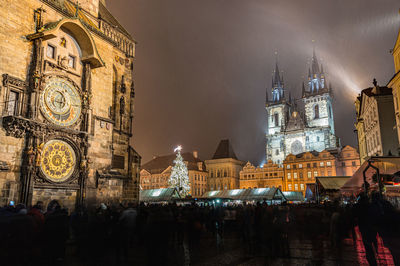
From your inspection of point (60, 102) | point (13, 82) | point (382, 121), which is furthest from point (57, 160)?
point (382, 121)

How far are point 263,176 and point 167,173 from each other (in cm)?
2653

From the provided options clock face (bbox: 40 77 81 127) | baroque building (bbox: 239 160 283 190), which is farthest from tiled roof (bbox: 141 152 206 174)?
clock face (bbox: 40 77 81 127)

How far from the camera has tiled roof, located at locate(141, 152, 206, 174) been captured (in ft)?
281

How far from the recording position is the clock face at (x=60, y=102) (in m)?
15.7

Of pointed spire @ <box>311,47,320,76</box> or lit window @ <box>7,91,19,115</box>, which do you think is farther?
pointed spire @ <box>311,47,320,76</box>

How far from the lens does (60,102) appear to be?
16.5 m

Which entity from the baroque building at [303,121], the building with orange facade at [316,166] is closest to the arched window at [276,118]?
the baroque building at [303,121]

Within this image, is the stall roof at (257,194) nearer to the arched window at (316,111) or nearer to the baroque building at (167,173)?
the baroque building at (167,173)

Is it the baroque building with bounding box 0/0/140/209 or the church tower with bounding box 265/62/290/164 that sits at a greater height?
the church tower with bounding box 265/62/290/164

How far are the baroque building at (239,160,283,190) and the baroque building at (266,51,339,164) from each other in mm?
16107

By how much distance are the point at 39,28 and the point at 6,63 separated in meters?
2.70

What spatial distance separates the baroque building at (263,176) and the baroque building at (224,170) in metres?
3.57

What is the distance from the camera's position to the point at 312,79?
114 metres

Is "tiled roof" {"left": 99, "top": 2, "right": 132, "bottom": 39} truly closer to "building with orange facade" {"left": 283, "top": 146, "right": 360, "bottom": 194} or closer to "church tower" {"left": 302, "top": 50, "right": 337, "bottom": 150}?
"building with orange facade" {"left": 283, "top": 146, "right": 360, "bottom": 194}
